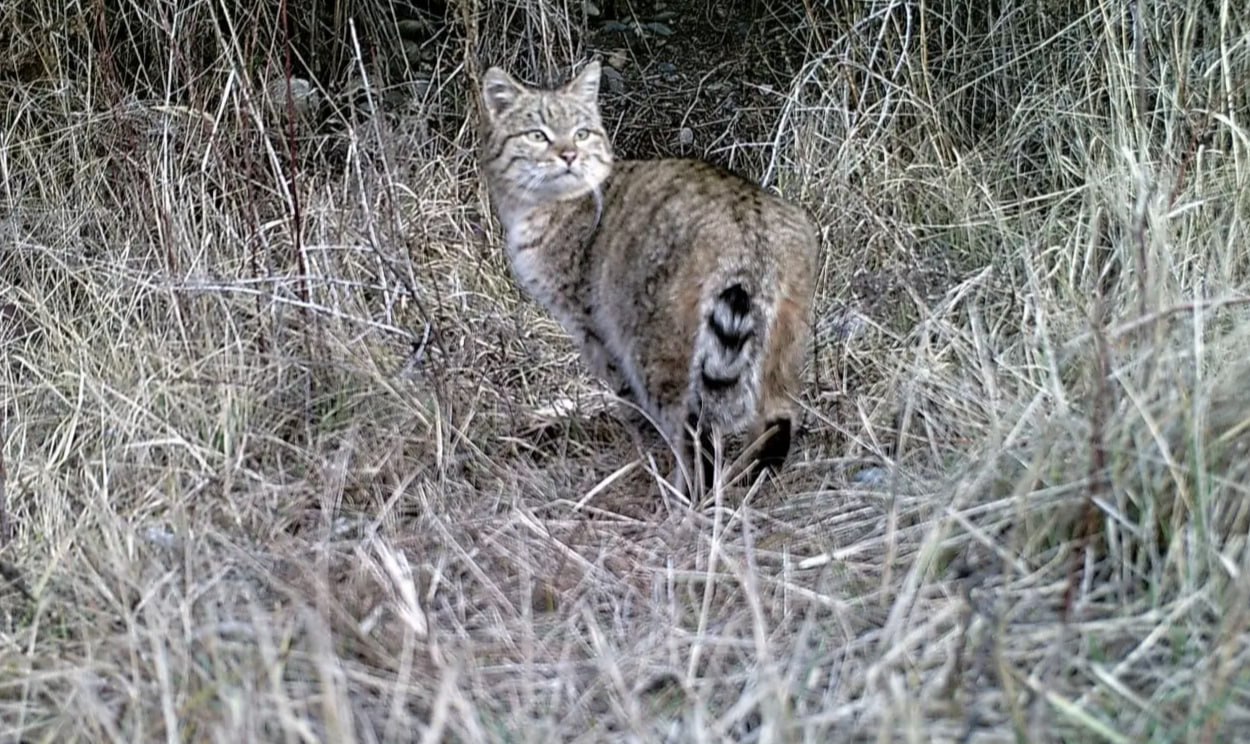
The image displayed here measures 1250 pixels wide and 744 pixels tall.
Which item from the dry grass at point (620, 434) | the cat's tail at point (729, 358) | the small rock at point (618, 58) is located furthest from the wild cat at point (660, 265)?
the small rock at point (618, 58)

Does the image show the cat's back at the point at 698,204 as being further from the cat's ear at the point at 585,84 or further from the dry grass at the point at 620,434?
the dry grass at the point at 620,434

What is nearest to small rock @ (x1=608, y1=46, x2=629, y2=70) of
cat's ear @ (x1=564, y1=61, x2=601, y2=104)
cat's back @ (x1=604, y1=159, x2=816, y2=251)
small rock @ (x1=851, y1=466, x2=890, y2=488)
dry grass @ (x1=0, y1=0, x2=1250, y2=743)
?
dry grass @ (x1=0, y1=0, x2=1250, y2=743)

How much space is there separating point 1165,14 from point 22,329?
10.6ft

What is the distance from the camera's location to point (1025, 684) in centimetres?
169

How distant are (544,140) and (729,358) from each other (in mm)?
873

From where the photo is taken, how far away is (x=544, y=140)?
3.29 meters

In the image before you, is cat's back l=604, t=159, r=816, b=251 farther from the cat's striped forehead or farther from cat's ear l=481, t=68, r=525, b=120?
cat's ear l=481, t=68, r=525, b=120

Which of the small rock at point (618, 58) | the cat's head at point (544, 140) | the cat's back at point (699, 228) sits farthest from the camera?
the small rock at point (618, 58)

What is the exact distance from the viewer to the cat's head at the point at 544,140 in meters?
3.26

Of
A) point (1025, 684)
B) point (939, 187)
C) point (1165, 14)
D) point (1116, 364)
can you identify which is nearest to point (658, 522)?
point (1116, 364)

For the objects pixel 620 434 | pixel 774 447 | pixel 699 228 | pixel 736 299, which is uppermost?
pixel 699 228

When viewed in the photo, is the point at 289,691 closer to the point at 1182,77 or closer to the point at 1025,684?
the point at 1025,684

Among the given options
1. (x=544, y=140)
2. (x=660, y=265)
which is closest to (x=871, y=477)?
(x=660, y=265)

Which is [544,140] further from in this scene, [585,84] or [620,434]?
[620,434]
